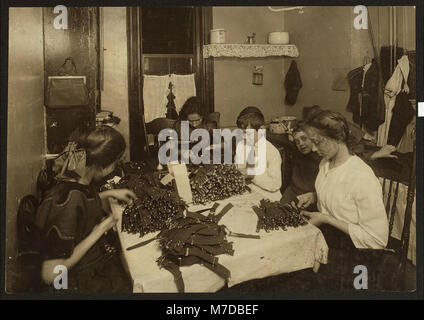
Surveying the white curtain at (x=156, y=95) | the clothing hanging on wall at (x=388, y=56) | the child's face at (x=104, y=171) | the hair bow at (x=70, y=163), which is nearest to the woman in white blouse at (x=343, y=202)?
the clothing hanging on wall at (x=388, y=56)

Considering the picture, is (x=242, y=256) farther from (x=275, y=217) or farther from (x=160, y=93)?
(x=160, y=93)

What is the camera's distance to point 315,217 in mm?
2160

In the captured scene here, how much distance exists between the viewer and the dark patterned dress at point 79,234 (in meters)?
2.05

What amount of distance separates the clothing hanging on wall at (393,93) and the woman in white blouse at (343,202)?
0.59 ft

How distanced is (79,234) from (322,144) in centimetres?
130

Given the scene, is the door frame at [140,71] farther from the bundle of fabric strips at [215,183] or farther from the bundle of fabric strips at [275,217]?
the bundle of fabric strips at [275,217]

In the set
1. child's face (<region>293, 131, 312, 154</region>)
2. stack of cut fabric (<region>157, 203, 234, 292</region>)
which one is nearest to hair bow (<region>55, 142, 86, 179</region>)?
stack of cut fabric (<region>157, 203, 234, 292</region>)

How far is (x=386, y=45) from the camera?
2131mm

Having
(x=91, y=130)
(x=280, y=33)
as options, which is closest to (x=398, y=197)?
(x=280, y=33)

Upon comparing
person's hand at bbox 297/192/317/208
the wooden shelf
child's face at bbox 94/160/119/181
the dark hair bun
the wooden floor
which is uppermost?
the wooden shelf

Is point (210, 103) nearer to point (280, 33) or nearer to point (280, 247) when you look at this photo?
point (280, 33)

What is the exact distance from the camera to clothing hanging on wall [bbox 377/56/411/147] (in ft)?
6.97

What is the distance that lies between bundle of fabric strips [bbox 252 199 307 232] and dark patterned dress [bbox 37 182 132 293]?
2.32 ft

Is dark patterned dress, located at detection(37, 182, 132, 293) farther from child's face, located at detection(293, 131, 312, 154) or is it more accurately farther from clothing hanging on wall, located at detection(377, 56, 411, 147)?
clothing hanging on wall, located at detection(377, 56, 411, 147)
